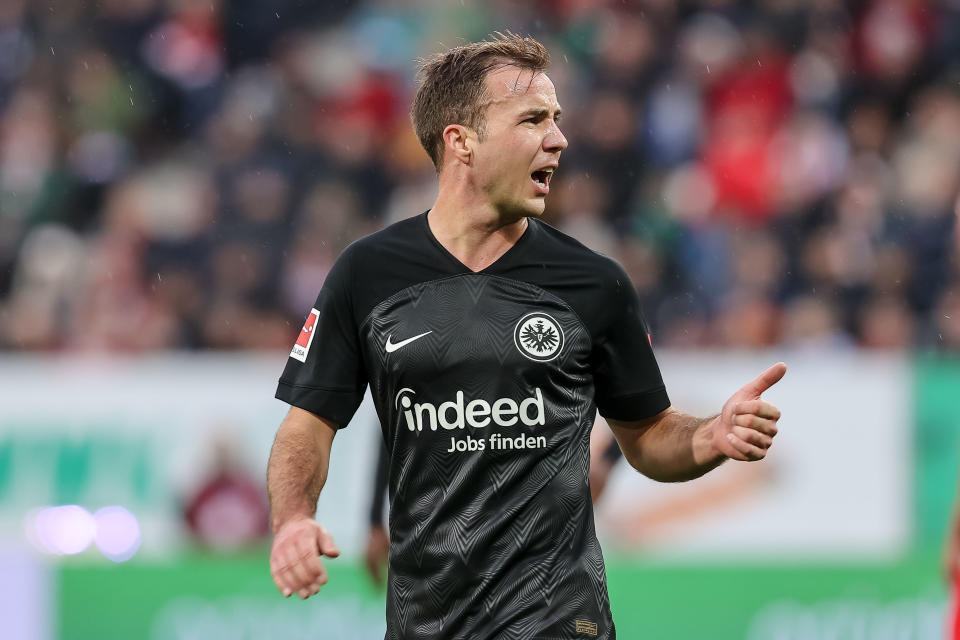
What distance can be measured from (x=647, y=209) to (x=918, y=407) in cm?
300

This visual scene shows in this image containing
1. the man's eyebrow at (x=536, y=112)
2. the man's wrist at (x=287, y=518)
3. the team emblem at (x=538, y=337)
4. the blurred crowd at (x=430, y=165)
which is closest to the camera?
the man's wrist at (x=287, y=518)

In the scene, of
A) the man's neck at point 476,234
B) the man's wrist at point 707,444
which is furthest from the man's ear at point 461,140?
the man's wrist at point 707,444

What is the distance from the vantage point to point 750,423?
13.1 ft

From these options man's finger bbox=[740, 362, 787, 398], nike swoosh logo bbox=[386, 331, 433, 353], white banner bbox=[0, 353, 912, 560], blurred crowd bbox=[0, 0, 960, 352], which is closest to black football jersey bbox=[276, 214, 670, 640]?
nike swoosh logo bbox=[386, 331, 433, 353]

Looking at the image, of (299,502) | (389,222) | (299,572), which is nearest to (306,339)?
(299,502)

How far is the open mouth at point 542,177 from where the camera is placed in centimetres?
431

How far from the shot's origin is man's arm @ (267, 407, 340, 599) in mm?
3834

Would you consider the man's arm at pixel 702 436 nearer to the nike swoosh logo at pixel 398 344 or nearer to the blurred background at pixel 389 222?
the nike swoosh logo at pixel 398 344

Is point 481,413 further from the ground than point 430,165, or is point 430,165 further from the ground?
point 430,165

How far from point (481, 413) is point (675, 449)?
23.6 inches

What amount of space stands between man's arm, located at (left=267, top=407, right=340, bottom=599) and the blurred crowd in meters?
5.85

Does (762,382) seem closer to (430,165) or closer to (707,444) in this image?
(707,444)

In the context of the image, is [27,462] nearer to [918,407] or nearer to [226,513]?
[226,513]

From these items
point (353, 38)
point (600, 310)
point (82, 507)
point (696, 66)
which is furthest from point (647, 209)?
point (600, 310)
